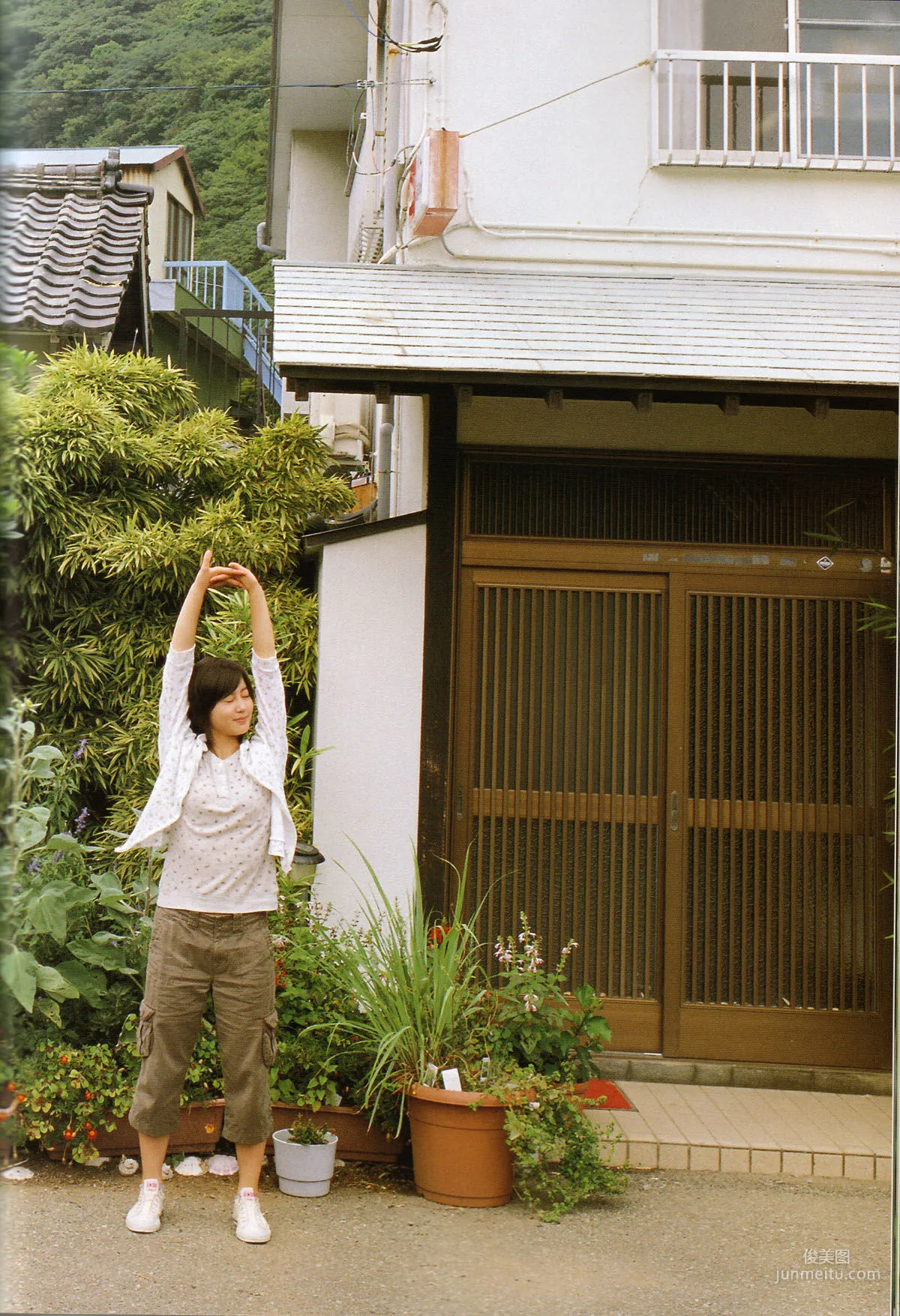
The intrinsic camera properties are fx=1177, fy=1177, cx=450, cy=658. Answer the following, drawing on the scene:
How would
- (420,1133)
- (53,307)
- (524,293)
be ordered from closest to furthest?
1. (420,1133)
2. (524,293)
3. (53,307)

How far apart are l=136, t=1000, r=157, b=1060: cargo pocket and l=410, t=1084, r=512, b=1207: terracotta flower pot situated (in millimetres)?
1103

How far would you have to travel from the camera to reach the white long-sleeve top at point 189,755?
167 inches

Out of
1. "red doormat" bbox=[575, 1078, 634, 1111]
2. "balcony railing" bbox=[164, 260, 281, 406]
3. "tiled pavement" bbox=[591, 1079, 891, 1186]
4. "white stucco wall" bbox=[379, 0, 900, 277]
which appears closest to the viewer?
"tiled pavement" bbox=[591, 1079, 891, 1186]

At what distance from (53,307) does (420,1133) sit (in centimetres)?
612

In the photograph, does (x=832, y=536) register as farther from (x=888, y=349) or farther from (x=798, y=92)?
(x=798, y=92)

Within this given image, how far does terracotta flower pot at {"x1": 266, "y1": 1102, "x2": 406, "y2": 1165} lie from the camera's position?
193 inches

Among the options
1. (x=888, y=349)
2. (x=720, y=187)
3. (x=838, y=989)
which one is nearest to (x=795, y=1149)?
(x=838, y=989)

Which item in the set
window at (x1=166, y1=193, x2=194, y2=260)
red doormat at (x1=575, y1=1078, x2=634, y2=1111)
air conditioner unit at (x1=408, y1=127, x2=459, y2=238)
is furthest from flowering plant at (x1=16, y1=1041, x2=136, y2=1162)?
window at (x1=166, y1=193, x2=194, y2=260)

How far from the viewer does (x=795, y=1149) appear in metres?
5.18

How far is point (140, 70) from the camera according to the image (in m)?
4.91

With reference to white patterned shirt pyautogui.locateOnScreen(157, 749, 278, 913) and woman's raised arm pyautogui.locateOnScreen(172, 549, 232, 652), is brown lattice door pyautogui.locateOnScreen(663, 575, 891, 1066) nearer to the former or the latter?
white patterned shirt pyautogui.locateOnScreen(157, 749, 278, 913)

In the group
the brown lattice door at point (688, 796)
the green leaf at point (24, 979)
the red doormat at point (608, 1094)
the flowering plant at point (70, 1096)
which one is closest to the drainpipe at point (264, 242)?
the brown lattice door at point (688, 796)

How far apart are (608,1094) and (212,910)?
2.55 m

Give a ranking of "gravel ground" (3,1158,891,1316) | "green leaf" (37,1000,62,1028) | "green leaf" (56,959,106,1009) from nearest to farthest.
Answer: "gravel ground" (3,1158,891,1316), "green leaf" (37,1000,62,1028), "green leaf" (56,959,106,1009)
